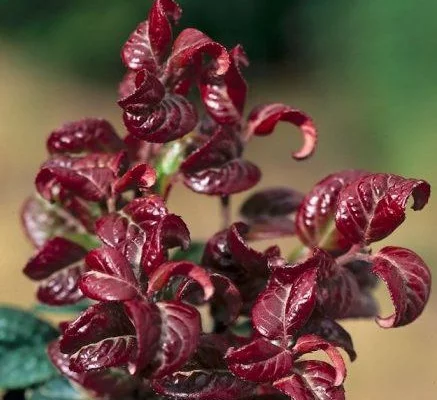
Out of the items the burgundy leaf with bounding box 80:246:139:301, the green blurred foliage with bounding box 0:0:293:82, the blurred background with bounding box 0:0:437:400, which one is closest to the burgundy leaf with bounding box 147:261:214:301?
the burgundy leaf with bounding box 80:246:139:301

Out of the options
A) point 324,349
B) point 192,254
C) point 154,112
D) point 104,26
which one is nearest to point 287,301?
point 324,349

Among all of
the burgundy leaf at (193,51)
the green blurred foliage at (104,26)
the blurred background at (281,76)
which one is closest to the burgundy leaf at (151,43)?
the burgundy leaf at (193,51)

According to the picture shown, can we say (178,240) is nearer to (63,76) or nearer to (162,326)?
(162,326)

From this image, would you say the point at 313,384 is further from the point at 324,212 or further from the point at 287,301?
the point at 324,212

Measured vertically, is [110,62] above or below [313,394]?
below

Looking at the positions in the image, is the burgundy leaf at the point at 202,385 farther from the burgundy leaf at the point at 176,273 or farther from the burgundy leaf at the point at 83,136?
the burgundy leaf at the point at 83,136

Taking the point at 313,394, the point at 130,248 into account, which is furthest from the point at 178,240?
the point at 313,394

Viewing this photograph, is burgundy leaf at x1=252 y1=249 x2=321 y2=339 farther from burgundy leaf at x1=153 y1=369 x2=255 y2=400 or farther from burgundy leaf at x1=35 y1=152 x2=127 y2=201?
burgundy leaf at x1=35 y1=152 x2=127 y2=201
